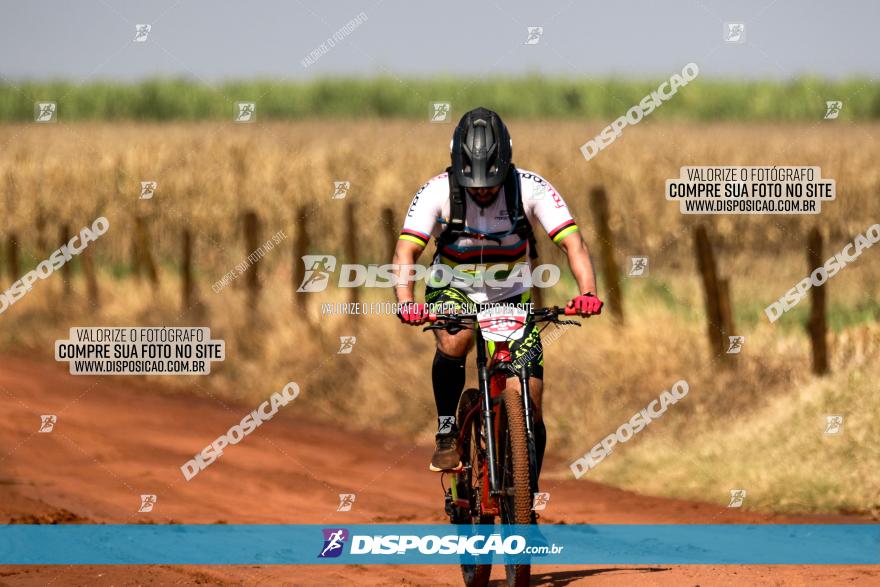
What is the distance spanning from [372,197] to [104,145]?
7.87 meters

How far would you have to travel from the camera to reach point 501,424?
366 inches

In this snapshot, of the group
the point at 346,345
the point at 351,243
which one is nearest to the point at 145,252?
the point at 351,243

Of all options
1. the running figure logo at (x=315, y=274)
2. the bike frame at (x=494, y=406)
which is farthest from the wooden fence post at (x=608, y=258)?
the bike frame at (x=494, y=406)

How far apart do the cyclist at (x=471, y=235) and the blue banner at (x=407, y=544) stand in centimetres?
115

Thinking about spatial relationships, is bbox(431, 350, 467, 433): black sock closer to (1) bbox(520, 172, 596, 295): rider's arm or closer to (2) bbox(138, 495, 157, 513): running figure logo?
(1) bbox(520, 172, 596, 295): rider's arm

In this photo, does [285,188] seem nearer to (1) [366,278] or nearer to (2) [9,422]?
(1) [366,278]

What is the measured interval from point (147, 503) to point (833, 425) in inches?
270

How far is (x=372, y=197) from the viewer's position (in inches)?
1135

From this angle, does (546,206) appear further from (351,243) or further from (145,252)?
(145,252)

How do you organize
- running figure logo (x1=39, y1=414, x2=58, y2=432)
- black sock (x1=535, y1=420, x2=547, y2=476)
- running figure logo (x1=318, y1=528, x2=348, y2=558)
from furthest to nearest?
running figure logo (x1=39, y1=414, x2=58, y2=432) → running figure logo (x1=318, y1=528, x2=348, y2=558) → black sock (x1=535, y1=420, x2=547, y2=476)

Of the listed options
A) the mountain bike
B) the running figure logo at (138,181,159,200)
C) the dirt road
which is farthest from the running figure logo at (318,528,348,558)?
the running figure logo at (138,181,159,200)

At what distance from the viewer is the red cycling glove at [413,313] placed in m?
9.32

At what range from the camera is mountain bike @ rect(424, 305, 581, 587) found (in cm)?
903

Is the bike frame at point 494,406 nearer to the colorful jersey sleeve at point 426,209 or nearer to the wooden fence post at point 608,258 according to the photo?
the colorful jersey sleeve at point 426,209
